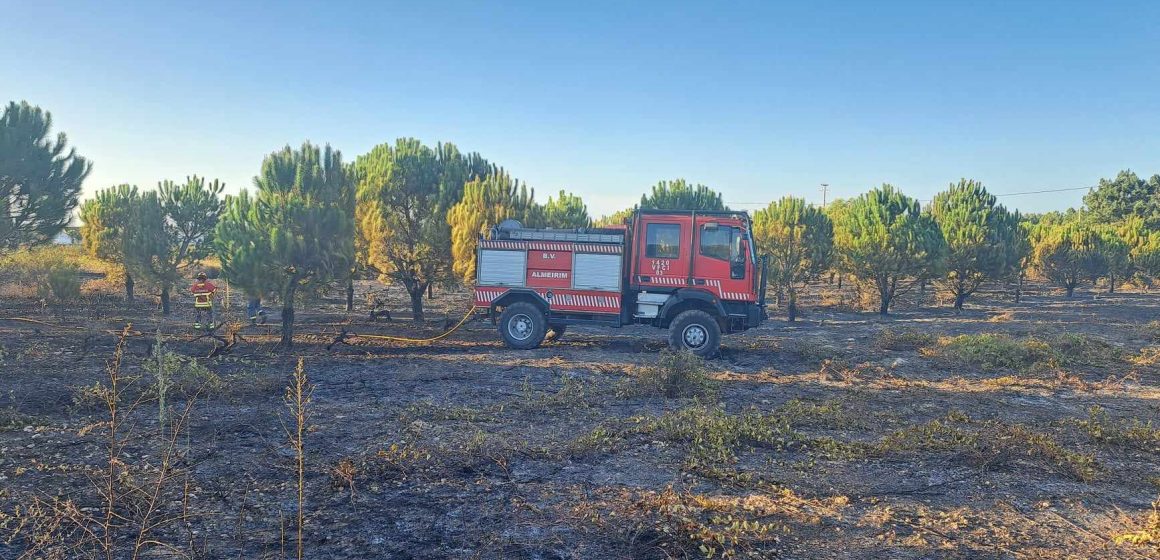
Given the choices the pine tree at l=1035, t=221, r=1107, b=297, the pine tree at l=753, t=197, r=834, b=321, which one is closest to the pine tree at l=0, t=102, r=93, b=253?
the pine tree at l=753, t=197, r=834, b=321

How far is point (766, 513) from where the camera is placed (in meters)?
5.28

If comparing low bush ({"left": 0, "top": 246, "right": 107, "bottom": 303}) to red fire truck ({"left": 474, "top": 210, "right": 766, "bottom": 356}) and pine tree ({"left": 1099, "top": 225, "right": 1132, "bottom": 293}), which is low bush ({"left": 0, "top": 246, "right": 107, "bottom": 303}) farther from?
pine tree ({"left": 1099, "top": 225, "right": 1132, "bottom": 293})

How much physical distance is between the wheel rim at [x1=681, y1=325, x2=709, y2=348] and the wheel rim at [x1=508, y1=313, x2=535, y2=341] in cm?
363

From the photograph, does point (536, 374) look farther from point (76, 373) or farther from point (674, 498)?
point (76, 373)

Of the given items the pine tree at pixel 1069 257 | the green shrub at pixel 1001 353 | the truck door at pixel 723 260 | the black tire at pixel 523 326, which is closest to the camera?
the truck door at pixel 723 260

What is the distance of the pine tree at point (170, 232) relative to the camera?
61.0 feet

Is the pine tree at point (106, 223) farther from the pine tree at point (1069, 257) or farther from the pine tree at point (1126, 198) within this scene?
the pine tree at point (1126, 198)

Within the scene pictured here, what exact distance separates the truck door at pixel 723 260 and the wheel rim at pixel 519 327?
4.05m

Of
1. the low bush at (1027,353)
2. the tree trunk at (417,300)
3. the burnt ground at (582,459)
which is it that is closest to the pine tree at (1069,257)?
the low bush at (1027,353)

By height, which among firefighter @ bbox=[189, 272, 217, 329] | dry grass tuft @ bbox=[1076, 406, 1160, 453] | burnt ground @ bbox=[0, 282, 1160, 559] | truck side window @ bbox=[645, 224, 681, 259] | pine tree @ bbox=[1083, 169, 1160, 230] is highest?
pine tree @ bbox=[1083, 169, 1160, 230]

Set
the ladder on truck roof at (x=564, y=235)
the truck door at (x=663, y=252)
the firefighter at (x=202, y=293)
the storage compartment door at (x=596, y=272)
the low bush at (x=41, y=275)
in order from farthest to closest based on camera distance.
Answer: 1. the low bush at (x=41, y=275)
2. the firefighter at (x=202, y=293)
3. the ladder on truck roof at (x=564, y=235)
4. the storage compartment door at (x=596, y=272)
5. the truck door at (x=663, y=252)

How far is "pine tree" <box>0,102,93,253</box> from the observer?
1689cm

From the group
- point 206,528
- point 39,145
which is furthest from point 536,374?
point 39,145

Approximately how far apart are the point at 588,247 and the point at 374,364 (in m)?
5.21
